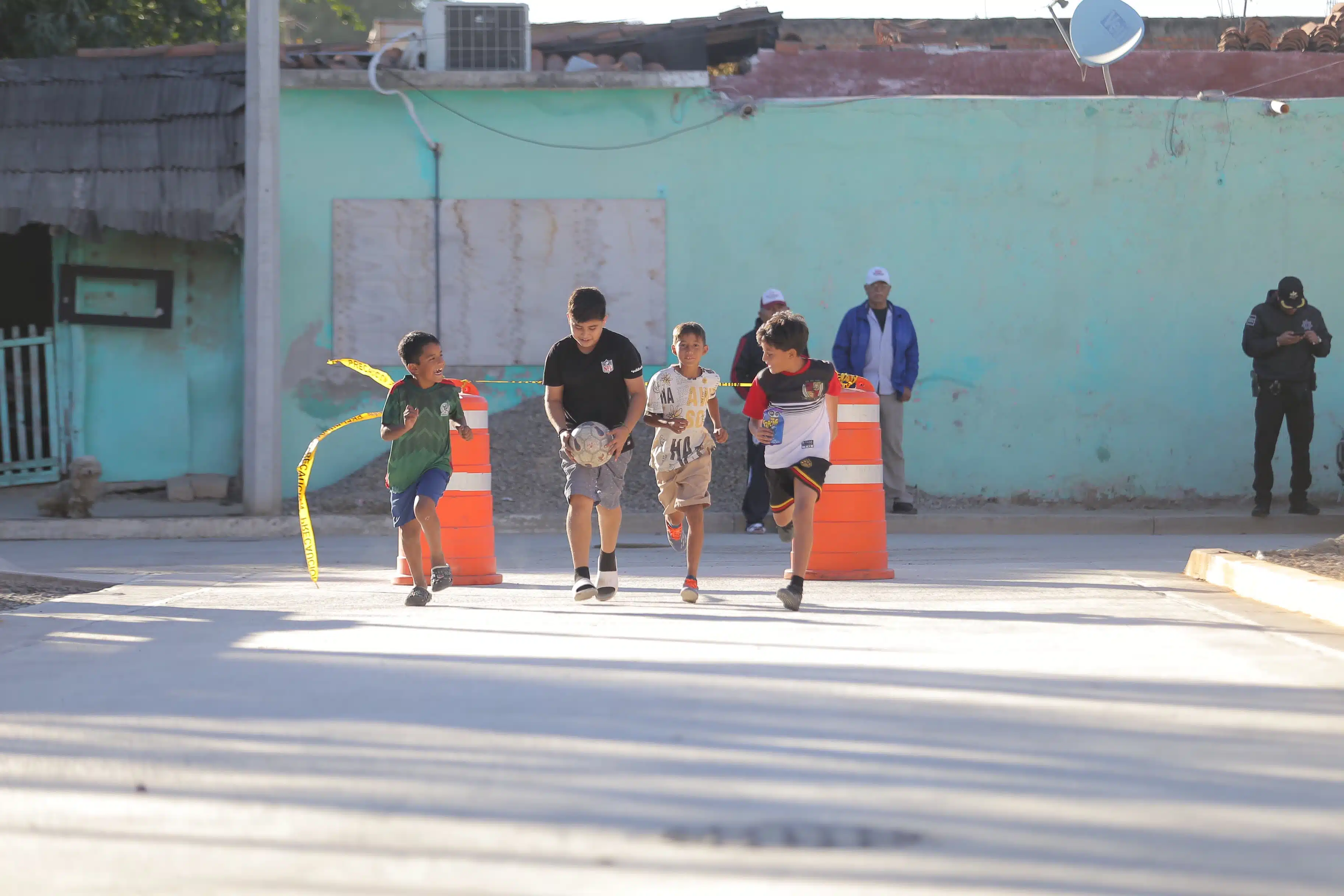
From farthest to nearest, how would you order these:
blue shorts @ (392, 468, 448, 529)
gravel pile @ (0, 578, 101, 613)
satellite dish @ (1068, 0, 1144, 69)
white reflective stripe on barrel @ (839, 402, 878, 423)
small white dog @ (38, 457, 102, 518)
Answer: satellite dish @ (1068, 0, 1144, 69) → small white dog @ (38, 457, 102, 518) → white reflective stripe on barrel @ (839, 402, 878, 423) → gravel pile @ (0, 578, 101, 613) → blue shorts @ (392, 468, 448, 529)

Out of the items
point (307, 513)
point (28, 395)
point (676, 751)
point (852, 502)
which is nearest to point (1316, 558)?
point (852, 502)

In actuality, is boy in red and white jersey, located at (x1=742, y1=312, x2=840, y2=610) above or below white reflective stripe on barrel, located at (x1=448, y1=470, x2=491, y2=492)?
above

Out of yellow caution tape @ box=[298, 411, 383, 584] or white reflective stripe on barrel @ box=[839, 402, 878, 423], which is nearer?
yellow caution tape @ box=[298, 411, 383, 584]

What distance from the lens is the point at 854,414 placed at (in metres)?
10.7

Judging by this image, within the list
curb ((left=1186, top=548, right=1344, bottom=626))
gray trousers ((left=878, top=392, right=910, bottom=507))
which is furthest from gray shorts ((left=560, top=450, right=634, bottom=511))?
gray trousers ((left=878, top=392, right=910, bottom=507))

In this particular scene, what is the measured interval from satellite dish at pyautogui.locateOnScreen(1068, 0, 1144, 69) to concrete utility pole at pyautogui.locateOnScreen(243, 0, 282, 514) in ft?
29.1

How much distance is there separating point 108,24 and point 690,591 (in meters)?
17.1

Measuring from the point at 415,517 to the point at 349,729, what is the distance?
4090 mm

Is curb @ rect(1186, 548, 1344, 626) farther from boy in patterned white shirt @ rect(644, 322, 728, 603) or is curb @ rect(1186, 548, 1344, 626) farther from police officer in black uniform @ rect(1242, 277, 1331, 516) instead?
police officer in black uniform @ rect(1242, 277, 1331, 516)

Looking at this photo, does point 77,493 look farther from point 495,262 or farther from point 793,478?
point 793,478

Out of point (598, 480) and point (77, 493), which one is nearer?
point (598, 480)

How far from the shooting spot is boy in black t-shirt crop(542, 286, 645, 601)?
907cm

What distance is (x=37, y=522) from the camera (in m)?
15.6

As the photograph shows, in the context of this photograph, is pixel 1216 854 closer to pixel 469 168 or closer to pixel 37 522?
pixel 37 522
